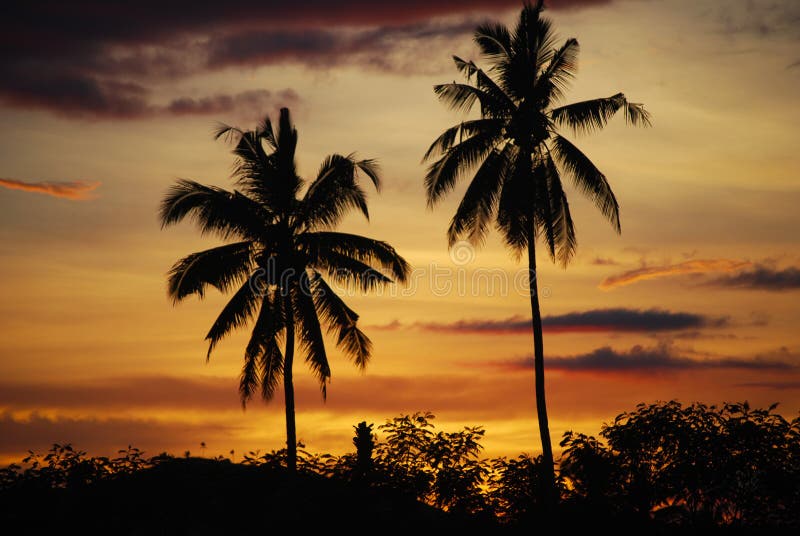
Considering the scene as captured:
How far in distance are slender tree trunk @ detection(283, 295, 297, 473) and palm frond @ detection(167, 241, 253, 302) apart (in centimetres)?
194

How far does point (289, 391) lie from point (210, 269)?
194 inches

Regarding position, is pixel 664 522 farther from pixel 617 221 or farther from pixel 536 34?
pixel 536 34

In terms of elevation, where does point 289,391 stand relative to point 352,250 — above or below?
below

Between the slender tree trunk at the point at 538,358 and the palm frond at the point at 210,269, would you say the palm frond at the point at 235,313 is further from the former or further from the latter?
the slender tree trunk at the point at 538,358

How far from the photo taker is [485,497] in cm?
3353

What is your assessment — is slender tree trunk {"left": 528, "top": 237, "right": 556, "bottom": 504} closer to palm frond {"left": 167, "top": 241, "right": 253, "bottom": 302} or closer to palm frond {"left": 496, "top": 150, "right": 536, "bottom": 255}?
palm frond {"left": 496, "top": 150, "right": 536, "bottom": 255}

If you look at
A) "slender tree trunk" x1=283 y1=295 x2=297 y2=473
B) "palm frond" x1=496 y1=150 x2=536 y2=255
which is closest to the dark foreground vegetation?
"slender tree trunk" x1=283 y1=295 x2=297 y2=473

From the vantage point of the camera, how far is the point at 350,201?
33969 mm

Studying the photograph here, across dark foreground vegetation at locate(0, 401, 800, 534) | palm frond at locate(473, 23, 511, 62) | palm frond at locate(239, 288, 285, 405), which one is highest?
palm frond at locate(473, 23, 511, 62)

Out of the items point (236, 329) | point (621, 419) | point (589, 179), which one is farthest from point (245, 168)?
point (621, 419)

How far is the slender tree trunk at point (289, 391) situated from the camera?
33234 mm

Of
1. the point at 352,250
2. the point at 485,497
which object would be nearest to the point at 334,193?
the point at 352,250

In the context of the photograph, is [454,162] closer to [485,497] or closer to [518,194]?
[518,194]

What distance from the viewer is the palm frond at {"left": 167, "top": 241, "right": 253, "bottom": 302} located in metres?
32.4
